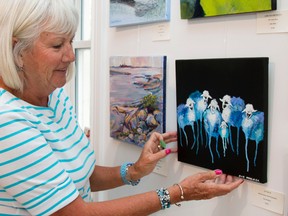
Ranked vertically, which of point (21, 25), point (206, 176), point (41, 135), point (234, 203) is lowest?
point (234, 203)

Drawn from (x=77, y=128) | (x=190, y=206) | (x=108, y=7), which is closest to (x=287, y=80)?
(x=190, y=206)

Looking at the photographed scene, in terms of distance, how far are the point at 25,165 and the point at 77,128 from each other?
0.33 meters

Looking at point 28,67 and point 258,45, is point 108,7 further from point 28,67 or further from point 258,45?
point 258,45

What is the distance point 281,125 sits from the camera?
3.15 ft

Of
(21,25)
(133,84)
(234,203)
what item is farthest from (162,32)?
(234,203)

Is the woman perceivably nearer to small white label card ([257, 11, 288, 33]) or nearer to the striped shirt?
the striped shirt

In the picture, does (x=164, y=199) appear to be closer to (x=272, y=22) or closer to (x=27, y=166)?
(x=27, y=166)

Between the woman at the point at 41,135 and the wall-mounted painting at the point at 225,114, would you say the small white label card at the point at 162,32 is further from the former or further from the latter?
the woman at the point at 41,135

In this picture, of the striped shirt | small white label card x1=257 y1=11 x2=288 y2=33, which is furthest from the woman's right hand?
small white label card x1=257 y1=11 x2=288 y2=33

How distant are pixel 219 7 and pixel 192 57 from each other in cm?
20

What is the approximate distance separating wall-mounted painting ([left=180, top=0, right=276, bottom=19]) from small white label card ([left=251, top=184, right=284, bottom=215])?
0.51m

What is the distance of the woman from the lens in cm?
92

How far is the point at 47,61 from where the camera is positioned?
99 centimetres

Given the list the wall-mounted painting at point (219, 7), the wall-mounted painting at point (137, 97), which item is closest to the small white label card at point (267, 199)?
the wall-mounted painting at point (137, 97)
